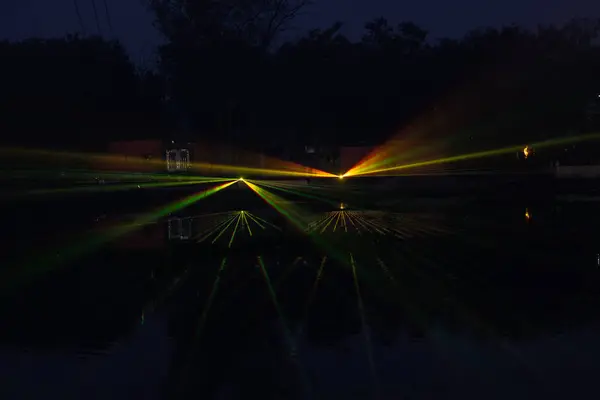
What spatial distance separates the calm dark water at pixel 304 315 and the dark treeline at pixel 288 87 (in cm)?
4001

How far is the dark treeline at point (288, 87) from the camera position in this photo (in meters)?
61.2

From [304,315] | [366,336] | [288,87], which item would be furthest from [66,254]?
[288,87]

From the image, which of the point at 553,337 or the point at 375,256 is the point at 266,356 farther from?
the point at 375,256

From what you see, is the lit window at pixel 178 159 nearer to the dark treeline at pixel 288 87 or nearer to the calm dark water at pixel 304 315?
the dark treeline at pixel 288 87

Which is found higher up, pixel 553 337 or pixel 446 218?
pixel 553 337

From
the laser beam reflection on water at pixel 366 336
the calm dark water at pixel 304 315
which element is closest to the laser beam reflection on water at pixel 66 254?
the calm dark water at pixel 304 315

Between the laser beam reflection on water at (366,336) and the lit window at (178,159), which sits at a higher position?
the laser beam reflection on water at (366,336)

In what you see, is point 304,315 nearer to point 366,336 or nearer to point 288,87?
point 366,336

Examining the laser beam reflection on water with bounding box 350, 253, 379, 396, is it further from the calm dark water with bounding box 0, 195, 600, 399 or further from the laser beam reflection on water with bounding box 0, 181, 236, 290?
the laser beam reflection on water with bounding box 0, 181, 236, 290

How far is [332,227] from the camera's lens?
2389cm

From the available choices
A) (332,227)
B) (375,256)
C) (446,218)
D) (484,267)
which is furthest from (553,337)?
(446,218)

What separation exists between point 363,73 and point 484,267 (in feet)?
173

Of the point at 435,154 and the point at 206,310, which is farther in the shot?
the point at 435,154

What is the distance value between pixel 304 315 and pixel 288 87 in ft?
183
